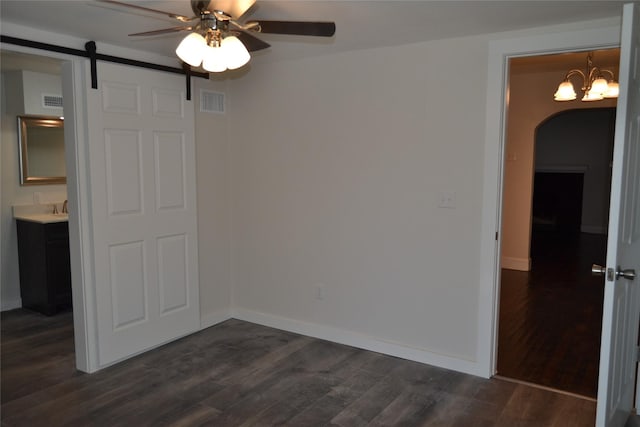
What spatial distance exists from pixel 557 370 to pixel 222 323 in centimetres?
270

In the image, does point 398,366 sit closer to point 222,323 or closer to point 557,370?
point 557,370

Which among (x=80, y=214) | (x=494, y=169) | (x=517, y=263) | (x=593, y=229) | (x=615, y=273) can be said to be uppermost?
(x=494, y=169)

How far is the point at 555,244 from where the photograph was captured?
332 inches

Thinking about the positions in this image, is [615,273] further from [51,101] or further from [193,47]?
[51,101]

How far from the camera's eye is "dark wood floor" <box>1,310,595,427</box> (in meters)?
2.77

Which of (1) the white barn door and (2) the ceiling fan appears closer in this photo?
(2) the ceiling fan

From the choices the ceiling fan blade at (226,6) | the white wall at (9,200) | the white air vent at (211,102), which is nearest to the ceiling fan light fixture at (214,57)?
the ceiling fan blade at (226,6)

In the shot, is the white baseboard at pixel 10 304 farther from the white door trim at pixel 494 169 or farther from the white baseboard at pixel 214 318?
the white door trim at pixel 494 169

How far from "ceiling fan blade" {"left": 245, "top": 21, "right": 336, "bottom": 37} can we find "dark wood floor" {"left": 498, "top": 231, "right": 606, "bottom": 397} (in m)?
2.54

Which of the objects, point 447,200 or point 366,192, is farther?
point 366,192

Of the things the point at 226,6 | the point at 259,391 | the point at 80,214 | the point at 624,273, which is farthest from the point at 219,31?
the point at 259,391

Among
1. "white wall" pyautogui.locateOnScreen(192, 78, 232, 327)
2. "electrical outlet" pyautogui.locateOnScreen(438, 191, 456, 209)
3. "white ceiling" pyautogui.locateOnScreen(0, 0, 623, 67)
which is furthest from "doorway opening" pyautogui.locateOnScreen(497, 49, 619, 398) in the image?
"white wall" pyautogui.locateOnScreen(192, 78, 232, 327)

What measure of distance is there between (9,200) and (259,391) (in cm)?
327

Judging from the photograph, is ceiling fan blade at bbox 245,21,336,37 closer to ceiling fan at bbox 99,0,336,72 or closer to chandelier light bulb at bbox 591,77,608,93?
ceiling fan at bbox 99,0,336,72
